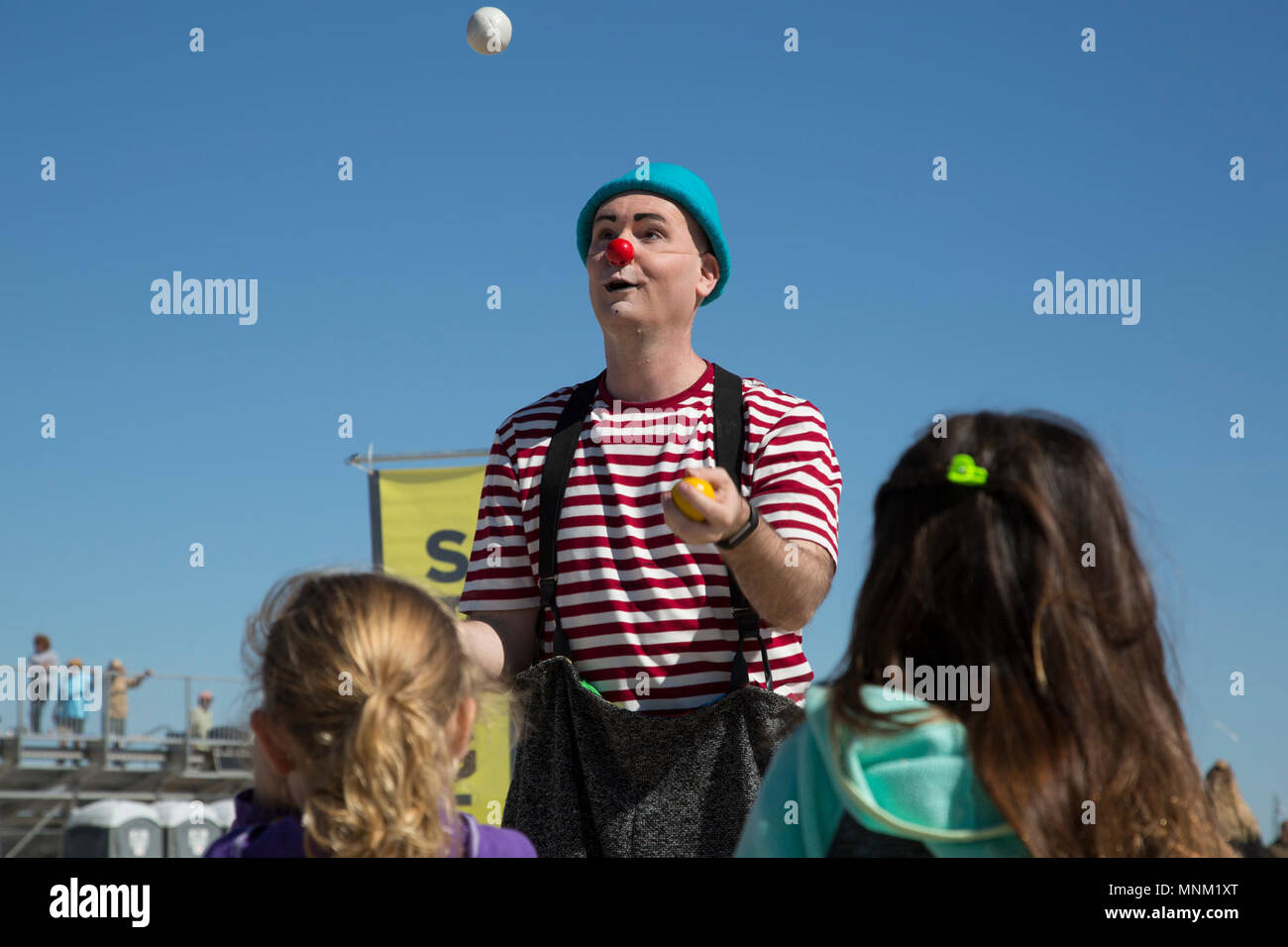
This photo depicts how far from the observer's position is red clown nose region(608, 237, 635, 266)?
3293 mm

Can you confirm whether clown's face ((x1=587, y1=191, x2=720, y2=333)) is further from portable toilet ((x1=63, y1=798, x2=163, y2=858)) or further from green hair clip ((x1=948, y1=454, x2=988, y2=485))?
portable toilet ((x1=63, y1=798, x2=163, y2=858))

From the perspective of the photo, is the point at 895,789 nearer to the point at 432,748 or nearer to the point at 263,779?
→ the point at 432,748

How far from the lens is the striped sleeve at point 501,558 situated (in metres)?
3.25

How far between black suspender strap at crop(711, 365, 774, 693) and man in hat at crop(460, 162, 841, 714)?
2cm

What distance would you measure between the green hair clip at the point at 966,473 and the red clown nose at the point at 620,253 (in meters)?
1.44

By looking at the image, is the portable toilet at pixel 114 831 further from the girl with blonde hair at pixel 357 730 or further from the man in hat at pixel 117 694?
the girl with blonde hair at pixel 357 730

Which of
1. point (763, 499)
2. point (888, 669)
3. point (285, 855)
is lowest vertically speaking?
point (285, 855)

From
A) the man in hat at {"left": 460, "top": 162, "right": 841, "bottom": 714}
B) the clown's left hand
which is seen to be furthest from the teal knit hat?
the clown's left hand

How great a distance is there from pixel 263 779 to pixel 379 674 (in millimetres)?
290

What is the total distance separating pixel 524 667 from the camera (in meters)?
3.24

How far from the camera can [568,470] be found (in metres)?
3.21

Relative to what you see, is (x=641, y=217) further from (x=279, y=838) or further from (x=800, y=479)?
(x=279, y=838)
